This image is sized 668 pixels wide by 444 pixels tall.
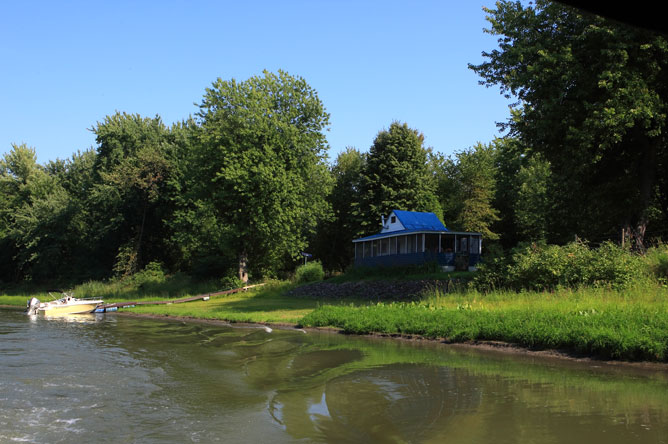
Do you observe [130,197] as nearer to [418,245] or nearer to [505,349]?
[418,245]

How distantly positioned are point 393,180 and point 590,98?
36.8m

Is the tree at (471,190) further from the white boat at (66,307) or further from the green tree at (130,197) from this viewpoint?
the white boat at (66,307)

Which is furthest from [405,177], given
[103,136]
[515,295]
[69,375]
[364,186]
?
[69,375]

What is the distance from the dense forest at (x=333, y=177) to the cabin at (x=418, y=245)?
16.3 ft

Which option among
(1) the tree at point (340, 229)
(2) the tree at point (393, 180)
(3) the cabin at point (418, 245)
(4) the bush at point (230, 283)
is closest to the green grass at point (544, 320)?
(3) the cabin at point (418, 245)

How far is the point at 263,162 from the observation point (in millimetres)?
42594

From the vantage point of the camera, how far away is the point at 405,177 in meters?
59.2

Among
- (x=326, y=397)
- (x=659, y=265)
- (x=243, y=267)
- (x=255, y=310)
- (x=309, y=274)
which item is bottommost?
(x=255, y=310)

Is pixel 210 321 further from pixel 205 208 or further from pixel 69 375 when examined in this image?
pixel 205 208

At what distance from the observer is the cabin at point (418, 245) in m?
38.7

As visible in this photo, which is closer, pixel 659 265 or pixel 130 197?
pixel 659 265

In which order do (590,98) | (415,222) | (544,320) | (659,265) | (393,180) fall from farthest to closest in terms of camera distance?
1. (393,180)
2. (415,222)
3. (590,98)
4. (659,265)
5. (544,320)

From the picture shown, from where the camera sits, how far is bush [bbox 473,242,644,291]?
17172mm

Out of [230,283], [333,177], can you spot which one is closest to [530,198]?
[333,177]
